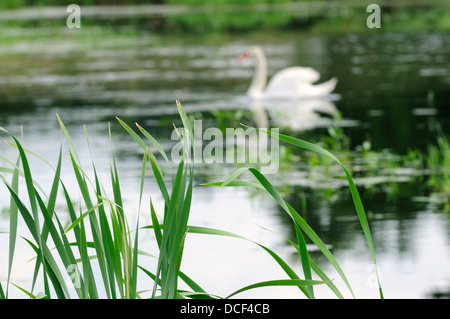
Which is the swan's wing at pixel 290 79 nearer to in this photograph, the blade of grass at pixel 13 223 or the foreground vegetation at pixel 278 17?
the blade of grass at pixel 13 223

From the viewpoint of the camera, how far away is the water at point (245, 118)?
5.17m

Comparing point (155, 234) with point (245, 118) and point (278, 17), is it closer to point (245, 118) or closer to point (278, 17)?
point (245, 118)

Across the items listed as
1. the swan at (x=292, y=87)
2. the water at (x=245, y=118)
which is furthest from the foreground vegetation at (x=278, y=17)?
the swan at (x=292, y=87)

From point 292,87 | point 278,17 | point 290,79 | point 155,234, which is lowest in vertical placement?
point 155,234

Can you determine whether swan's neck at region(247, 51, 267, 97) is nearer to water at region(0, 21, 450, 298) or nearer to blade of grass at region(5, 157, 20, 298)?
water at region(0, 21, 450, 298)

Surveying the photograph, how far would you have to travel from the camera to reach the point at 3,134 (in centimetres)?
984

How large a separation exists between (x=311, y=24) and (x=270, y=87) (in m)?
15.6

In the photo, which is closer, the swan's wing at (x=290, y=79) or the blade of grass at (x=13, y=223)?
the blade of grass at (x=13, y=223)

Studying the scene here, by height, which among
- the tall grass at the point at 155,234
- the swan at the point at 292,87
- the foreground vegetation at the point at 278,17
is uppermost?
the foreground vegetation at the point at 278,17

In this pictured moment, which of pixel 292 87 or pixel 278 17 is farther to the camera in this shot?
pixel 278 17

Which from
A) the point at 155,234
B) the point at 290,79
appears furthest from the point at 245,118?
the point at 155,234

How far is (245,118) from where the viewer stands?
10836mm

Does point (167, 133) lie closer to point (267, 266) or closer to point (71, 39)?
point (267, 266)

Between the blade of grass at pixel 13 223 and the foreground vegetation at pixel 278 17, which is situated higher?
the foreground vegetation at pixel 278 17
